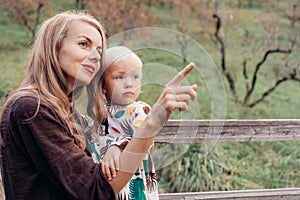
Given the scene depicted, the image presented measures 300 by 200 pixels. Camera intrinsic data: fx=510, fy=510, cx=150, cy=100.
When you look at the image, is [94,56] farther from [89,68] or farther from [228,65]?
[228,65]

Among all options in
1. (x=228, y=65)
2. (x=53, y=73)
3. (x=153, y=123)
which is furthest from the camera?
(x=228, y=65)

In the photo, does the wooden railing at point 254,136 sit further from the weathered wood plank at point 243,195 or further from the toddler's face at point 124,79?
the toddler's face at point 124,79

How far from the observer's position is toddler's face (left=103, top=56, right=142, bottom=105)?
4.44 feet

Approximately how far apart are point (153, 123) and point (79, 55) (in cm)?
28

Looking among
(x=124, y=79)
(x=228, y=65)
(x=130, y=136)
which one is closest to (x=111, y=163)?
(x=130, y=136)

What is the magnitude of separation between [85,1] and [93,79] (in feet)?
20.9

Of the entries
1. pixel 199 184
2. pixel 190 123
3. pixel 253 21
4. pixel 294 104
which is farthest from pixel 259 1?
pixel 190 123

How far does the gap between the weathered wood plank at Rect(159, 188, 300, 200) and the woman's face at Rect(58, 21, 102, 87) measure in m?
2.10

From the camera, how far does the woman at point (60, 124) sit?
3.95ft

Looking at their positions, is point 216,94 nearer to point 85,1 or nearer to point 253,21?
point 85,1

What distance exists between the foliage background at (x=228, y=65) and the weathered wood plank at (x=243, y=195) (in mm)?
583

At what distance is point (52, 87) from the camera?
129 centimetres

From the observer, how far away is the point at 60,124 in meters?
1.24

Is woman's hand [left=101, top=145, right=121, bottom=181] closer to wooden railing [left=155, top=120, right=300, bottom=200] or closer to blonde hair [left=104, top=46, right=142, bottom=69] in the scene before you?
blonde hair [left=104, top=46, right=142, bottom=69]
